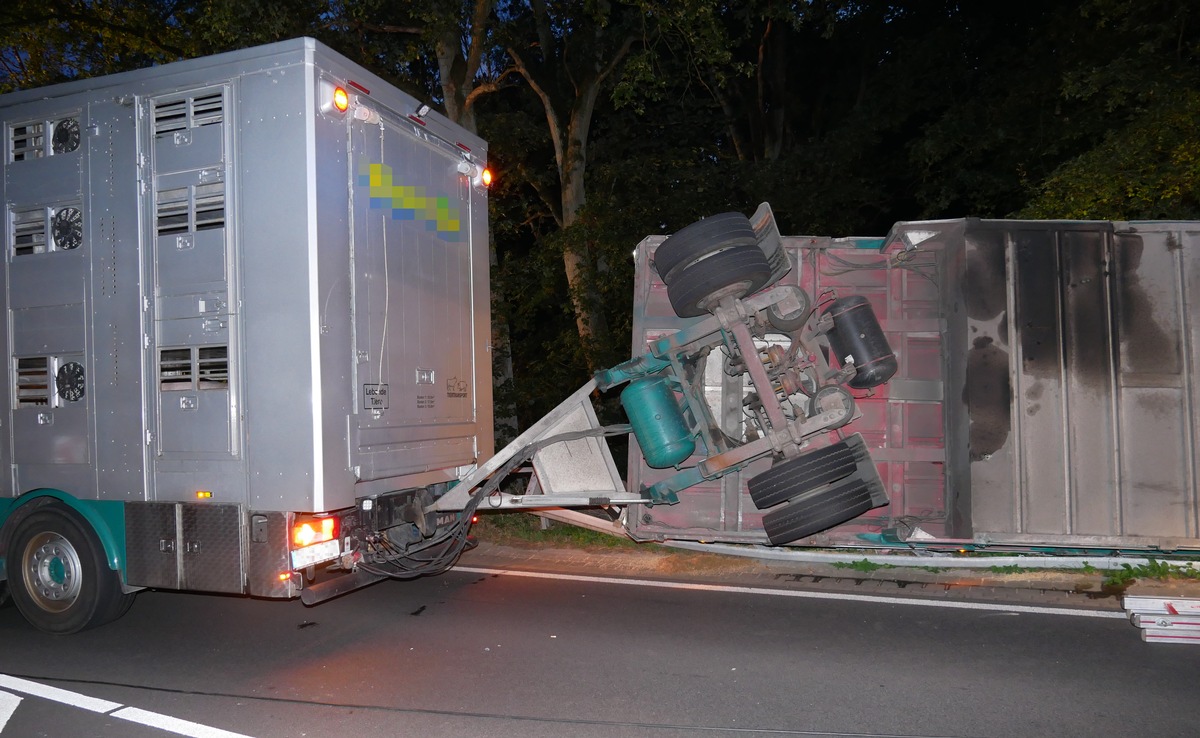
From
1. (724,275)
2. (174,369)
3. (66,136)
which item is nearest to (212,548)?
(174,369)

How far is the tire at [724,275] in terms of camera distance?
6.75m

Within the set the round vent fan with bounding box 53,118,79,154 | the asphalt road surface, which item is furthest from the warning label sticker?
the round vent fan with bounding box 53,118,79,154

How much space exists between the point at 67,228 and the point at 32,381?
3.72ft

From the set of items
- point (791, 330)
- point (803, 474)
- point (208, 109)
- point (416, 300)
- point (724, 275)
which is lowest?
point (803, 474)

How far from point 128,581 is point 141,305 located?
1895 mm

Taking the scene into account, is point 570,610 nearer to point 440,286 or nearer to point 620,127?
point 440,286

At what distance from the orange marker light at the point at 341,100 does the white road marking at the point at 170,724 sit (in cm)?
372

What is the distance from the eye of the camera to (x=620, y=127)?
57.5 feet

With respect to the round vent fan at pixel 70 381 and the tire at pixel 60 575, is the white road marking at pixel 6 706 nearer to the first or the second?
the tire at pixel 60 575

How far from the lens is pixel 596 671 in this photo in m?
5.49

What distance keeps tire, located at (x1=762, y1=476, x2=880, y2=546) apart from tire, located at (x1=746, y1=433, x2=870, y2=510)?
81 mm

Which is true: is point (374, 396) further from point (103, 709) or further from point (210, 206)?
point (103, 709)

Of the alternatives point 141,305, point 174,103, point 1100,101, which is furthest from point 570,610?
point 1100,101

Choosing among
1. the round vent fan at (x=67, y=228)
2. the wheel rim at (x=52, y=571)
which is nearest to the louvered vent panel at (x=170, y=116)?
the round vent fan at (x=67, y=228)
